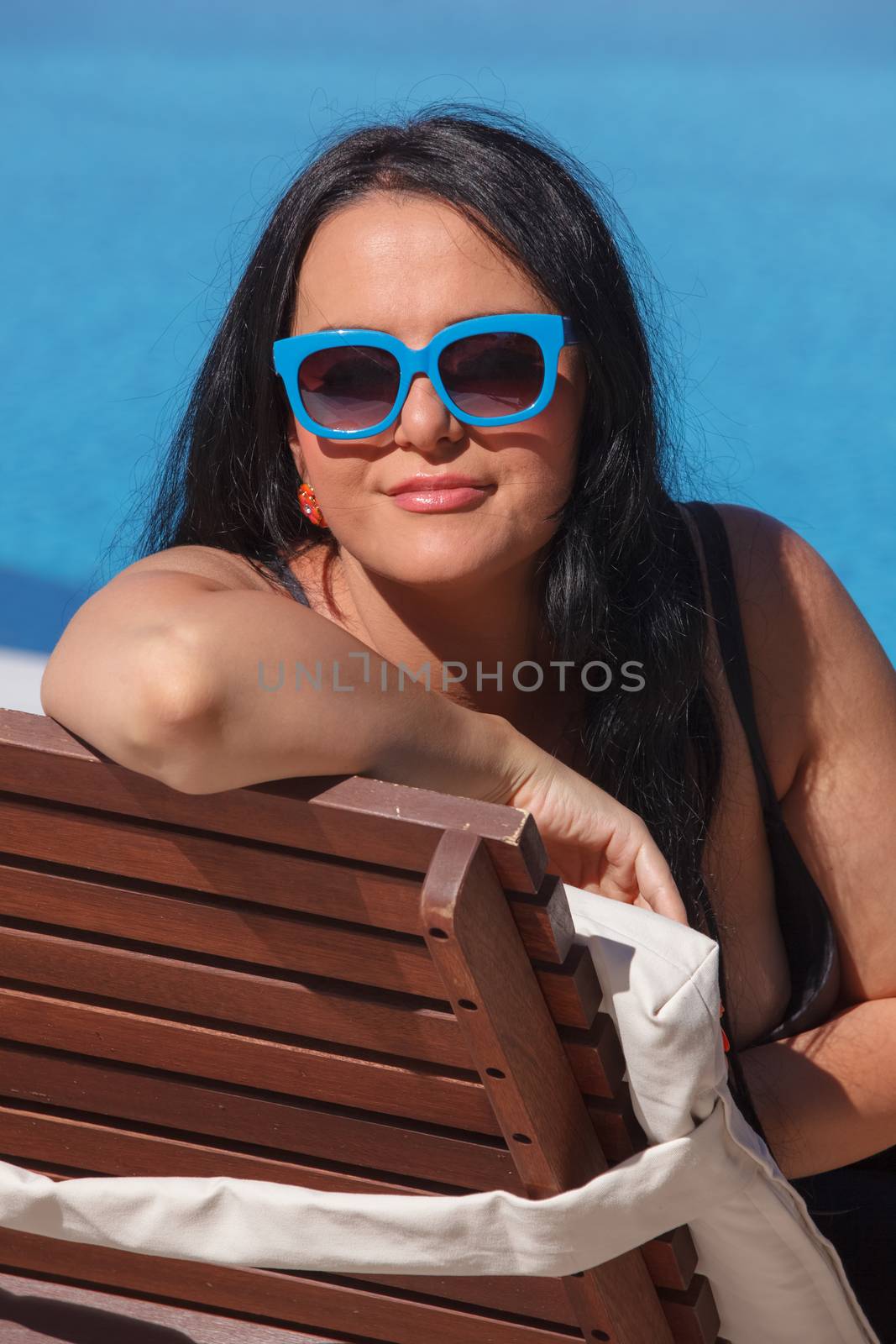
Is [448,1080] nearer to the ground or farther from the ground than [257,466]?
nearer to the ground

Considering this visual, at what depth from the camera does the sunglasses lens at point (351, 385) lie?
67.9 inches

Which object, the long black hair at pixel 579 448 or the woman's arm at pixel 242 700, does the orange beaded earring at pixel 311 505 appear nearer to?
the long black hair at pixel 579 448

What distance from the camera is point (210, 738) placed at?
1.20m

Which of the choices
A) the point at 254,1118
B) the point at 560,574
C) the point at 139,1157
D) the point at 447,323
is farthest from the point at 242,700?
the point at 560,574

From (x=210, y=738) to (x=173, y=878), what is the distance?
13cm

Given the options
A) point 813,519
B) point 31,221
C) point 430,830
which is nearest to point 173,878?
point 430,830

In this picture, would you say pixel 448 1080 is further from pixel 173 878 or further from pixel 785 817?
pixel 785 817

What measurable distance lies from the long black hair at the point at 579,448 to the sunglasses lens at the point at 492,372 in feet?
0.35

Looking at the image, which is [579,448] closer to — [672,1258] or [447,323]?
[447,323]

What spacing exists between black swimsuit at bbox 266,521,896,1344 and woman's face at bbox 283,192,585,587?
266mm

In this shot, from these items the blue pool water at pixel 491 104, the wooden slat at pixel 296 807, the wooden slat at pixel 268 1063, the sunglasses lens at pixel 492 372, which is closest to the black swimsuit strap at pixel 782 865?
the sunglasses lens at pixel 492 372

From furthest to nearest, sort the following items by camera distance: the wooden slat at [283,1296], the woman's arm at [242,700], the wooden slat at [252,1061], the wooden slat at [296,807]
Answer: the wooden slat at [283,1296]
the wooden slat at [252,1061]
the woman's arm at [242,700]
the wooden slat at [296,807]

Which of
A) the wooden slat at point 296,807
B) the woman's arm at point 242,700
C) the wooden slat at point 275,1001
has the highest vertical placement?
the woman's arm at point 242,700

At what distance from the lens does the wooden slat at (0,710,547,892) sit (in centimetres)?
110
